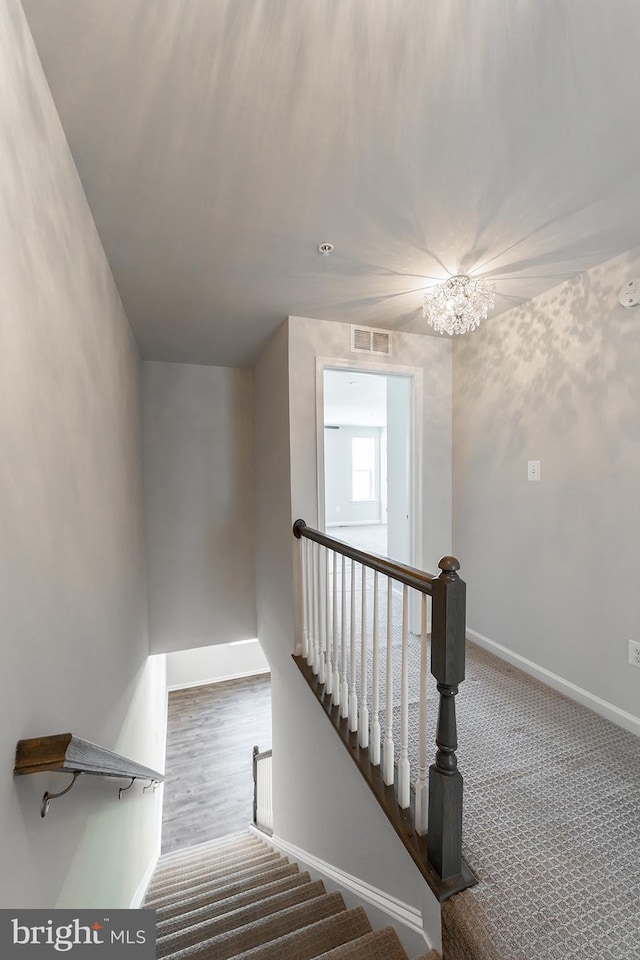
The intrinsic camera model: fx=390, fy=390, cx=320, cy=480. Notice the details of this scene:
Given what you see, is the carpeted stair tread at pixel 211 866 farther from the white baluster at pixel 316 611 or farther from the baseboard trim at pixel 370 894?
the white baluster at pixel 316 611

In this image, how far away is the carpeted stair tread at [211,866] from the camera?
2746mm

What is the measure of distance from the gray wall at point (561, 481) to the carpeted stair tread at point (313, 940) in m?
1.58

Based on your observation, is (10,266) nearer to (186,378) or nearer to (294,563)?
(294,563)

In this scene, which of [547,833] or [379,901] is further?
[379,901]

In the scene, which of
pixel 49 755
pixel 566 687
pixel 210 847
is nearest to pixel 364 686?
pixel 49 755

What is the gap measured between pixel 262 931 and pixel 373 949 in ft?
1.95

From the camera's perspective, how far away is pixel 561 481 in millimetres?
2230

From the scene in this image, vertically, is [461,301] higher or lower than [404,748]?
higher

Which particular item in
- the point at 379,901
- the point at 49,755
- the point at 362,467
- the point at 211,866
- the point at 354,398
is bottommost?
the point at 211,866

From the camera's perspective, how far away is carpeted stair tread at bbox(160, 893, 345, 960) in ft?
5.11

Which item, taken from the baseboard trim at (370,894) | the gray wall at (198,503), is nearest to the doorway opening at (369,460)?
the gray wall at (198,503)

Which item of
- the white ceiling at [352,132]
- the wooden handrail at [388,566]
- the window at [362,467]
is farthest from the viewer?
the window at [362,467]

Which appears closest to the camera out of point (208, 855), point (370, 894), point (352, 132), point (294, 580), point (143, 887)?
point (352, 132)

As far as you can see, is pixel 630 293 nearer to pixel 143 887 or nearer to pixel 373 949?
pixel 373 949
